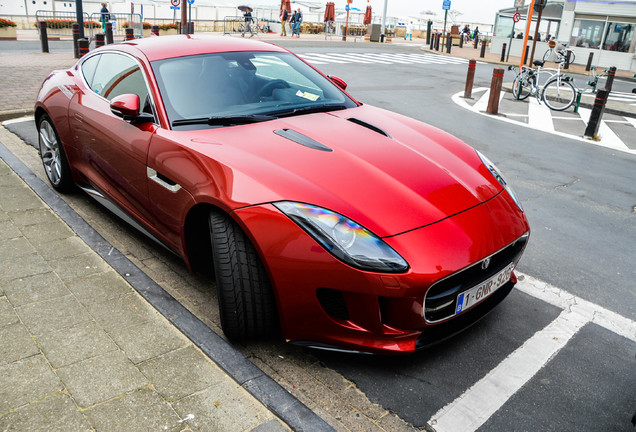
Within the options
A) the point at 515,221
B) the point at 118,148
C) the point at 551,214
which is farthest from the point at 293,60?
the point at 551,214

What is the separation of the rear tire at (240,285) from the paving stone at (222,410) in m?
0.37

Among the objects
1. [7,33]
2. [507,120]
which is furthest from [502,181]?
[7,33]

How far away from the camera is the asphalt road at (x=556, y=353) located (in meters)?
2.58

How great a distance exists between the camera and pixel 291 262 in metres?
2.56

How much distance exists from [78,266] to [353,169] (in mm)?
2010

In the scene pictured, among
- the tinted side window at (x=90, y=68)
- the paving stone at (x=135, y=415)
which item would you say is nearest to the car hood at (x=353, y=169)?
the paving stone at (x=135, y=415)

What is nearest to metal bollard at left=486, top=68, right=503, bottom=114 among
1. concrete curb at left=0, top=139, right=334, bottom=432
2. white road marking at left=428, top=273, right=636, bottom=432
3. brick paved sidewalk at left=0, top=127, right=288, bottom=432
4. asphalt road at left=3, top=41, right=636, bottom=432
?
asphalt road at left=3, top=41, right=636, bottom=432

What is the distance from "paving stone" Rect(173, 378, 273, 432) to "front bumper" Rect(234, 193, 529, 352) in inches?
16.4

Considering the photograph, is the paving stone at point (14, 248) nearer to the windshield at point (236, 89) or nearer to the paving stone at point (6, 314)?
the paving stone at point (6, 314)

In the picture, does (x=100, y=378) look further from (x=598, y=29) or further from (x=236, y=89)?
(x=598, y=29)

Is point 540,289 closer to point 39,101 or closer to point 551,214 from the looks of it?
point 551,214

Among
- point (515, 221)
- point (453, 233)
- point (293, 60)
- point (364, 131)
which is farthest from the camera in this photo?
point (293, 60)

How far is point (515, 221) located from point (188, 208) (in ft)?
6.03

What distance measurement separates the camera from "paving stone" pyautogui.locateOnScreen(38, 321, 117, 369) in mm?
2666
